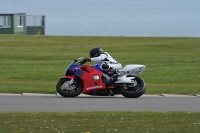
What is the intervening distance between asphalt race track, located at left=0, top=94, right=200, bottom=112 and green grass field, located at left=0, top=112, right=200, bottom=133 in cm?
117

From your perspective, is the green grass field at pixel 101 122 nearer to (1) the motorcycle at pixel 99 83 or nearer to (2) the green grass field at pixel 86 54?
(2) the green grass field at pixel 86 54

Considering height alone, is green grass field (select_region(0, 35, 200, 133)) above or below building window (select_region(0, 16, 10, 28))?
below

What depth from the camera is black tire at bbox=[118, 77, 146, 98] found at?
14.7 metres

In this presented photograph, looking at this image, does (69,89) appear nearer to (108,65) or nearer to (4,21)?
(108,65)

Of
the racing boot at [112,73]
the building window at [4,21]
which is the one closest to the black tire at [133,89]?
the racing boot at [112,73]

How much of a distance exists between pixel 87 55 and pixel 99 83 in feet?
52.4

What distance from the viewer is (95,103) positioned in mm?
13766

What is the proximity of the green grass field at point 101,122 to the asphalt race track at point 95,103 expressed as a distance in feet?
3.84

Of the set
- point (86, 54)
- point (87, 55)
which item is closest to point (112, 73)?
point (87, 55)

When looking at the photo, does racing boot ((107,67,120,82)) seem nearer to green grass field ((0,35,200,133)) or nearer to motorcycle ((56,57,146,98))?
motorcycle ((56,57,146,98))

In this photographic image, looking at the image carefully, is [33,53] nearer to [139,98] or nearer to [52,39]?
[52,39]

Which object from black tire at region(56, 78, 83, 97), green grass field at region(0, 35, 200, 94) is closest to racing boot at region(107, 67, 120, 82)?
black tire at region(56, 78, 83, 97)

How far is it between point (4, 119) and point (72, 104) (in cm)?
297

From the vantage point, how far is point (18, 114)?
37.1ft
